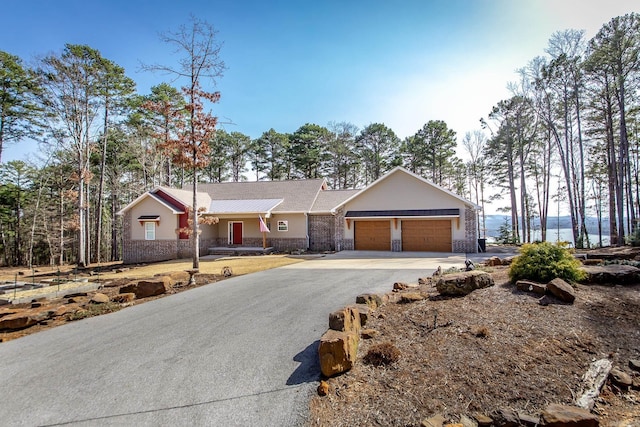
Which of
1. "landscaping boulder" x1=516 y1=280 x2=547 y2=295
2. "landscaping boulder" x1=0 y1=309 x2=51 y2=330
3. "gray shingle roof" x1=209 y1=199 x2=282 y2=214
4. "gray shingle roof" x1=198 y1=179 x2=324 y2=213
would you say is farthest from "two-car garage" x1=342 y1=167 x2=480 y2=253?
"landscaping boulder" x1=0 y1=309 x2=51 y2=330

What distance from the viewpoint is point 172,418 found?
3268 millimetres

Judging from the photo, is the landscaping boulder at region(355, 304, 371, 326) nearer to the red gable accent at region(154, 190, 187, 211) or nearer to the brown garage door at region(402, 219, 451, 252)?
the brown garage door at region(402, 219, 451, 252)

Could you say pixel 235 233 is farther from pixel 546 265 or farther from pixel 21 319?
pixel 546 265

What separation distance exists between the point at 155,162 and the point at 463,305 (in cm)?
2830

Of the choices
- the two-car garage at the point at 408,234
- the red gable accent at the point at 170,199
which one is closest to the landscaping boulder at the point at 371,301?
the two-car garage at the point at 408,234

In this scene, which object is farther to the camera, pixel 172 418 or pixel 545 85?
pixel 545 85

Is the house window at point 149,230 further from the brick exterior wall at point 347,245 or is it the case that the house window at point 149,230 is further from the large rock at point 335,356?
the large rock at point 335,356

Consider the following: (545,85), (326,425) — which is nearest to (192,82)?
(326,425)

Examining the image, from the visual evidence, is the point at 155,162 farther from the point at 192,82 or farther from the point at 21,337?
the point at 21,337

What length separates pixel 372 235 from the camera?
20625 mm

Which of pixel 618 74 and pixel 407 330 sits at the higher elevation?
pixel 618 74

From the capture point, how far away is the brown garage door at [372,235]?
20312 millimetres

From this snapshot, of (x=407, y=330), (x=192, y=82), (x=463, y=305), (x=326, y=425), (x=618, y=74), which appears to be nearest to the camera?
(x=326, y=425)

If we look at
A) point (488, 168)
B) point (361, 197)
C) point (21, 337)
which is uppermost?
point (488, 168)
